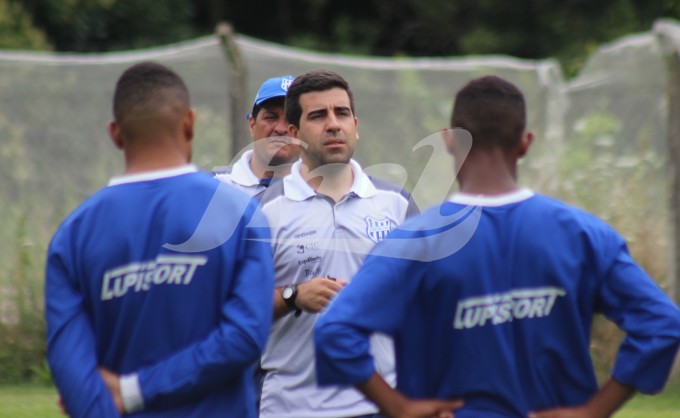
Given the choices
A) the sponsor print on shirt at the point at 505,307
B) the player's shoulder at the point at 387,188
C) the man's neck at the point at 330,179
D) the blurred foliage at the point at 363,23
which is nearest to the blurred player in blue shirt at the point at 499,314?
the sponsor print on shirt at the point at 505,307

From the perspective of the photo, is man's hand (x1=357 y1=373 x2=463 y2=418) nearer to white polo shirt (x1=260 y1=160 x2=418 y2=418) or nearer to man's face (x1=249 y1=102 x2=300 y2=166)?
white polo shirt (x1=260 y1=160 x2=418 y2=418)

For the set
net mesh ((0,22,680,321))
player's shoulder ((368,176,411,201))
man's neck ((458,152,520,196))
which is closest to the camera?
man's neck ((458,152,520,196))

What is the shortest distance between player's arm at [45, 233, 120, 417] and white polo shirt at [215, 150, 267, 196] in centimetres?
201

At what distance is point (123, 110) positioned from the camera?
437 cm

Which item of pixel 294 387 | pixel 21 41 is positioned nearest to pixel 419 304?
pixel 294 387

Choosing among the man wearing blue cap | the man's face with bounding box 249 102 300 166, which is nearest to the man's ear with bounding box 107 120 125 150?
the man wearing blue cap

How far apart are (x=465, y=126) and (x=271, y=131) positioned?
2595 mm

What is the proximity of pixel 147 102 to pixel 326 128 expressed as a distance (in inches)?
57.8

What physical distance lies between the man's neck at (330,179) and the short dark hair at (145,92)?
1353 mm

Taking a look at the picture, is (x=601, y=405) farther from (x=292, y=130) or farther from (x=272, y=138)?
(x=272, y=138)

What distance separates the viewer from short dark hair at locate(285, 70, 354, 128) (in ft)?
19.2

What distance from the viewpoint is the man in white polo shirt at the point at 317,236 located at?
5.54 meters

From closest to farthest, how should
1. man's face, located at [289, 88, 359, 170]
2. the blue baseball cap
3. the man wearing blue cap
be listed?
man's face, located at [289, 88, 359, 170] → the man wearing blue cap → the blue baseball cap

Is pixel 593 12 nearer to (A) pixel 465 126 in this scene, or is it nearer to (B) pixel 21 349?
(B) pixel 21 349
